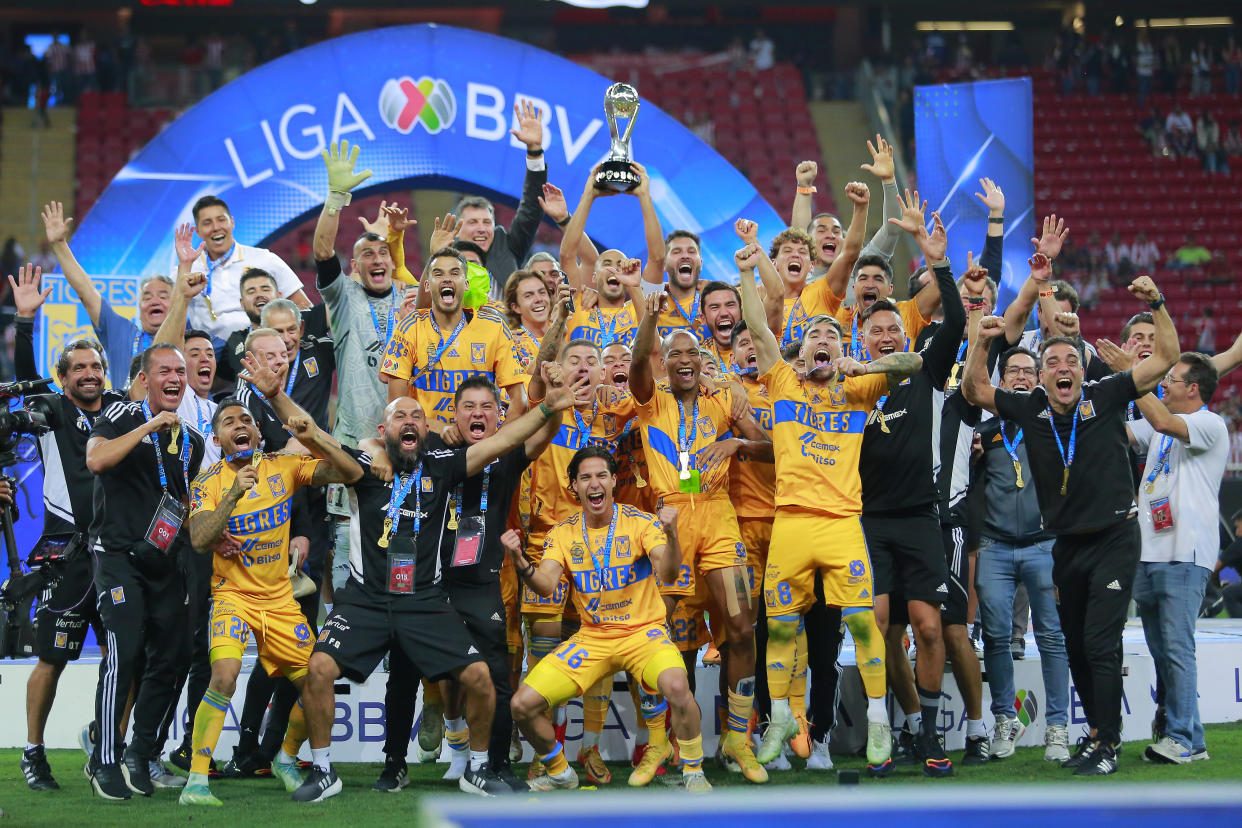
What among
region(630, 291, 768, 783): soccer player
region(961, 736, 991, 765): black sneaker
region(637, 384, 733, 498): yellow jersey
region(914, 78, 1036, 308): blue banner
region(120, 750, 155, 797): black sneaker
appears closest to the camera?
region(120, 750, 155, 797): black sneaker

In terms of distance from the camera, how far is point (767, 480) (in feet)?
25.4

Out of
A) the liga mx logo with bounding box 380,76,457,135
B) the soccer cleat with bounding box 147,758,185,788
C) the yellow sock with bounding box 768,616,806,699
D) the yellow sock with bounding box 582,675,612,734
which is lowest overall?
the soccer cleat with bounding box 147,758,185,788

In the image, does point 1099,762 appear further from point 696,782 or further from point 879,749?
point 696,782

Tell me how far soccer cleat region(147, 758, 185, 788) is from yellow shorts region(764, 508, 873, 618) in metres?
3.08

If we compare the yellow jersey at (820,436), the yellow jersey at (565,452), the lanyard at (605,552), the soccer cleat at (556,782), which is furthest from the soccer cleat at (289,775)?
the yellow jersey at (820,436)

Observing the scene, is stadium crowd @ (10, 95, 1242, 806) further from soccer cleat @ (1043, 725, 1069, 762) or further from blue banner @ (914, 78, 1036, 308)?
blue banner @ (914, 78, 1036, 308)

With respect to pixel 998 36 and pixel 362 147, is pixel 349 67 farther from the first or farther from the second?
pixel 998 36

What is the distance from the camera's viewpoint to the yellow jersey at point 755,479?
25.2ft

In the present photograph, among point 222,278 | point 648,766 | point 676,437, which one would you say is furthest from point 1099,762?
point 222,278

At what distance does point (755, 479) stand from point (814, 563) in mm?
873

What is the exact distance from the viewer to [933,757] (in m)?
7.07

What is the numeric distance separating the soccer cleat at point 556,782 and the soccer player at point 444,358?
1940 millimetres

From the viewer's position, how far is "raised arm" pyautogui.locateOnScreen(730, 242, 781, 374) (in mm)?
7062

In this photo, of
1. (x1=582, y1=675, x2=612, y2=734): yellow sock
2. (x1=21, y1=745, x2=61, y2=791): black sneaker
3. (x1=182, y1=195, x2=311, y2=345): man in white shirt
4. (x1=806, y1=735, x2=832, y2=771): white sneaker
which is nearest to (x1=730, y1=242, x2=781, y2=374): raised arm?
(x1=582, y1=675, x2=612, y2=734): yellow sock
